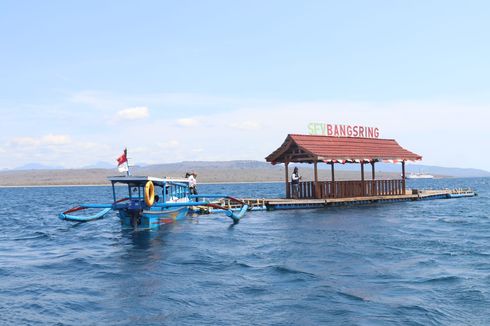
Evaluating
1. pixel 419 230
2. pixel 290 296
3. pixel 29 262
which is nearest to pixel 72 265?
pixel 29 262

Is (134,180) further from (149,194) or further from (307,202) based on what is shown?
(307,202)

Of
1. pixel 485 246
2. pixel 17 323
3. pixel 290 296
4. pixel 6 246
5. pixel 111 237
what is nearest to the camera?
pixel 17 323

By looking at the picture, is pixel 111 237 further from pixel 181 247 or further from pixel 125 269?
pixel 125 269

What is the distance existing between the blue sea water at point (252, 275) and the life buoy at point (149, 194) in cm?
182

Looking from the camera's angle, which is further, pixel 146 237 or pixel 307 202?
pixel 307 202

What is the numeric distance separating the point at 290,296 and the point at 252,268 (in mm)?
4024

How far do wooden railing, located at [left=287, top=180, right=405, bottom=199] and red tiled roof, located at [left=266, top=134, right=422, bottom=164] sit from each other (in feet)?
7.58

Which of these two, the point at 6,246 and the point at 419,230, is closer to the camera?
the point at 6,246

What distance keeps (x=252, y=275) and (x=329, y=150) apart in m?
24.7

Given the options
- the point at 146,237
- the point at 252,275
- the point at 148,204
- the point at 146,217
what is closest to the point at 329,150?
the point at 146,217

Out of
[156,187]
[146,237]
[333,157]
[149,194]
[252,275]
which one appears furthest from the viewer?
[333,157]

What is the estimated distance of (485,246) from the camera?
23547 mm

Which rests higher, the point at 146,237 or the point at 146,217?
the point at 146,217

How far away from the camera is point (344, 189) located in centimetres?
4331
